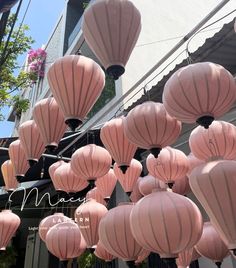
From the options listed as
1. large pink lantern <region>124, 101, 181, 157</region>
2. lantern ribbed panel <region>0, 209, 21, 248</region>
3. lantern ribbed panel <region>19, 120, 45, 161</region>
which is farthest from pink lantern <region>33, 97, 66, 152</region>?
lantern ribbed panel <region>0, 209, 21, 248</region>

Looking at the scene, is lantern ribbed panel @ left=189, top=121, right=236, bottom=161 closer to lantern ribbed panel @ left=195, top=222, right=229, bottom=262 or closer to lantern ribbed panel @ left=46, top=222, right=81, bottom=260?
lantern ribbed panel @ left=195, top=222, right=229, bottom=262

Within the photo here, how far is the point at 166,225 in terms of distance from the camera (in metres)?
2.10

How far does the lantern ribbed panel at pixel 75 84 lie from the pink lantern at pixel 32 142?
911 millimetres

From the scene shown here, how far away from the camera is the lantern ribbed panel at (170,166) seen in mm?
3098

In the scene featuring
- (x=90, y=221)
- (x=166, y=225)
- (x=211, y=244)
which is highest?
(x=90, y=221)

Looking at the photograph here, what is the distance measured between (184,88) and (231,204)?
0.80 m

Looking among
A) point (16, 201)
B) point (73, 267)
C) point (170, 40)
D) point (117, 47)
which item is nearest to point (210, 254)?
point (117, 47)

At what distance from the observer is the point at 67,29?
13.5m

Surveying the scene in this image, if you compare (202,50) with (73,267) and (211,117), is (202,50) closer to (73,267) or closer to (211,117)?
(211,117)

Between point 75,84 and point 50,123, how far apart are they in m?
0.60

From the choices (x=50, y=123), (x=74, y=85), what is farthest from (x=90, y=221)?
(x=74, y=85)

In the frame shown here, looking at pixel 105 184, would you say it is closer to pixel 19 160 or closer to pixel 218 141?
pixel 19 160

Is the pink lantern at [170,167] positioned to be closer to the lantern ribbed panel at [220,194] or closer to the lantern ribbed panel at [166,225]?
the lantern ribbed panel at [166,225]

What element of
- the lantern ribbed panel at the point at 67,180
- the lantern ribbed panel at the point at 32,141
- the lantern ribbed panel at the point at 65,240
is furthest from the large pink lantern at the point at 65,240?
the lantern ribbed panel at the point at 32,141
